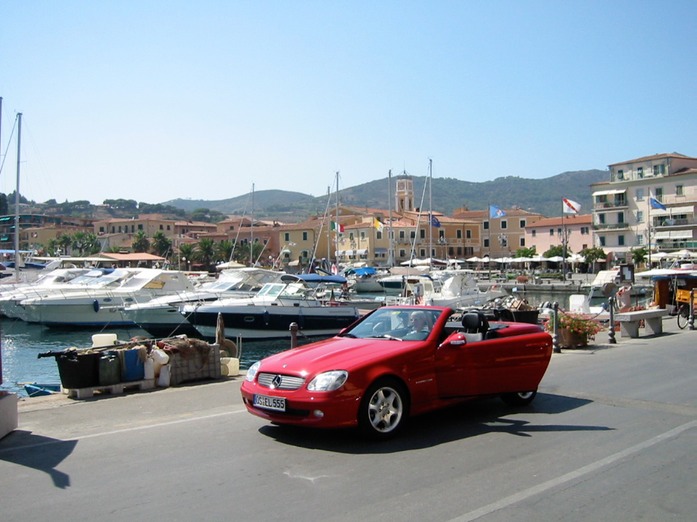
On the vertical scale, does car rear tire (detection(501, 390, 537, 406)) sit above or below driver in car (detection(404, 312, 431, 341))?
below

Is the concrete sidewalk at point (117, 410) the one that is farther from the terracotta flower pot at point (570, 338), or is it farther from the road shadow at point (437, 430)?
the terracotta flower pot at point (570, 338)

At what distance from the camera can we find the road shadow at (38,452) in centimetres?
644

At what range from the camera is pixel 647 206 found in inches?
3371

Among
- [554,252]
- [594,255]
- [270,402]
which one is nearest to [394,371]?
[270,402]

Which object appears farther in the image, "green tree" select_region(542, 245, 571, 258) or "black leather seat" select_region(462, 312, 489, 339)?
"green tree" select_region(542, 245, 571, 258)

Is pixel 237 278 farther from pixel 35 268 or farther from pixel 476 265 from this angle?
pixel 476 265

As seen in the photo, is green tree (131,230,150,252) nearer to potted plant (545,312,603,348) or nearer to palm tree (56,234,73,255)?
palm tree (56,234,73,255)

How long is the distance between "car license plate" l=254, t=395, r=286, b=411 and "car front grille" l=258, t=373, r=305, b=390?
13 cm

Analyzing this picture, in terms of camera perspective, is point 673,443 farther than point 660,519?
Yes

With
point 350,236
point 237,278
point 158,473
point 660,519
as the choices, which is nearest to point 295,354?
point 158,473

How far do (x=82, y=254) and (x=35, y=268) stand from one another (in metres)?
56.5

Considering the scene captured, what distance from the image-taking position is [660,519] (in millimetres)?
5152

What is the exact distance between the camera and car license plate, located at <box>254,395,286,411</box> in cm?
726

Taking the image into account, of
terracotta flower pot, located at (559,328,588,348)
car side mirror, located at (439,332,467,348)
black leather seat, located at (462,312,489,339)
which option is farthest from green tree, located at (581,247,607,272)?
car side mirror, located at (439,332,467,348)
